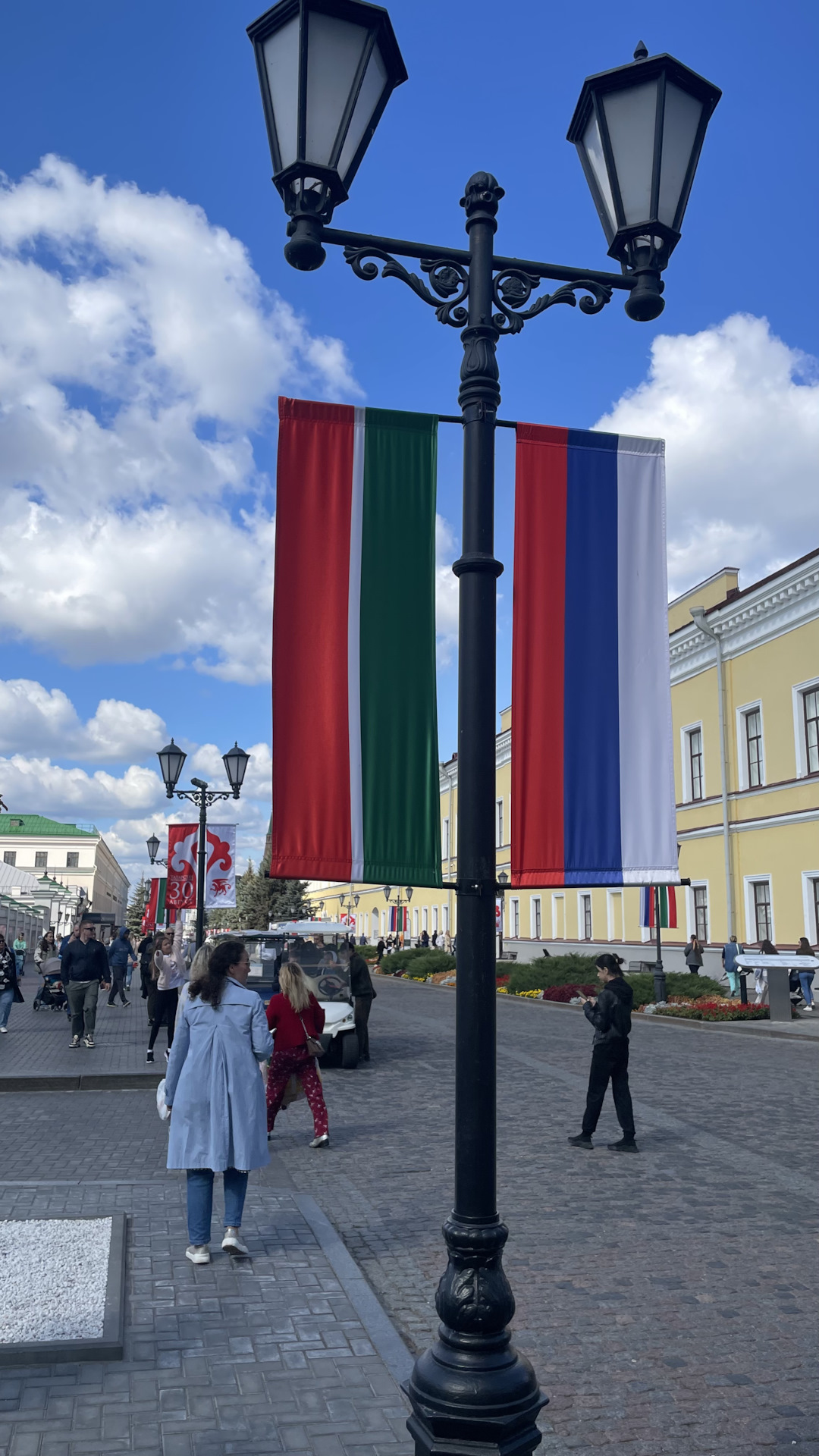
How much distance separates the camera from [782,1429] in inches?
169

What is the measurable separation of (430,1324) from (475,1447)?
7.75ft

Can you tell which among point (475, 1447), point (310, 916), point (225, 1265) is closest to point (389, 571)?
point (475, 1447)

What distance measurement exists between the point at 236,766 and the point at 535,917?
32.8m

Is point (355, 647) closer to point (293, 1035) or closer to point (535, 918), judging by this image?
point (293, 1035)

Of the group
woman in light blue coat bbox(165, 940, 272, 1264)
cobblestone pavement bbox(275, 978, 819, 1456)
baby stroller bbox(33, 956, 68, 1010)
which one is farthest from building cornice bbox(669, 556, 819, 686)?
woman in light blue coat bbox(165, 940, 272, 1264)

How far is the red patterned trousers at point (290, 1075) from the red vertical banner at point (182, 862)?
36.9 feet

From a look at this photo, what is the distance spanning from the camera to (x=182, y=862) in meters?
20.6

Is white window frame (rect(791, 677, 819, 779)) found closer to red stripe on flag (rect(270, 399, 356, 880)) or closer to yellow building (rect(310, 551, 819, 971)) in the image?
yellow building (rect(310, 551, 819, 971))

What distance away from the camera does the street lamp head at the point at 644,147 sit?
3.96 m

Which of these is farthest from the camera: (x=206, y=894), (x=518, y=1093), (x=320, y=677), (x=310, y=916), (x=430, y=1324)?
(x=310, y=916)

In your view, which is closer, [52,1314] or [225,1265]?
[52,1314]

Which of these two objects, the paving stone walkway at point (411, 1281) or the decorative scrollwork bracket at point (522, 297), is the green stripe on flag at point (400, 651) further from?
the paving stone walkway at point (411, 1281)

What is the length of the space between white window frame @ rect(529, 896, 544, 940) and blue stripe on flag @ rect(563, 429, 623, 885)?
A: 46.4 meters

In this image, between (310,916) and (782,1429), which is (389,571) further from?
(310,916)
